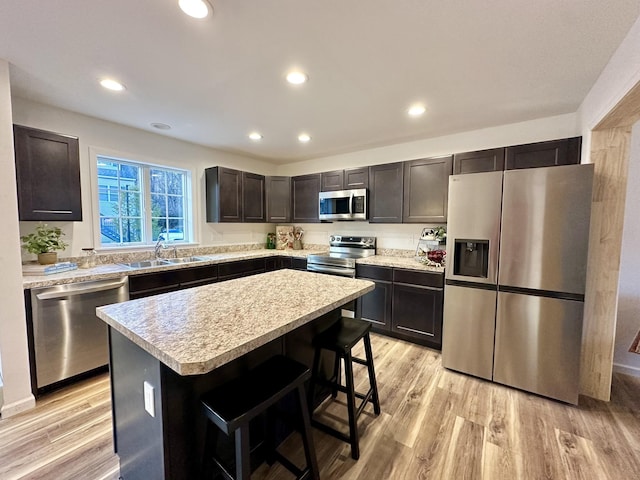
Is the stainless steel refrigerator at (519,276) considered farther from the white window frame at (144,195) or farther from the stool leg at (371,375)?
the white window frame at (144,195)

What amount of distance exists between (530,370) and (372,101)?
2.63 meters

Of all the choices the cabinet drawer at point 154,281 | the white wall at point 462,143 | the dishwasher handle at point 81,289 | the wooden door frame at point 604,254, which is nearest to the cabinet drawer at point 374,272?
the white wall at point 462,143

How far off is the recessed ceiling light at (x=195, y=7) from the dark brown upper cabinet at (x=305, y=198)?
9.46 feet

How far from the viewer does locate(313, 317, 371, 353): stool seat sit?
1660mm

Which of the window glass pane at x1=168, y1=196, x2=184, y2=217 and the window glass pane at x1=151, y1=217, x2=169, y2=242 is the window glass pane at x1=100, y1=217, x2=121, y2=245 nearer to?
the window glass pane at x1=151, y1=217, x2=169, y2=242

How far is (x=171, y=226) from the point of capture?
3.71 metres

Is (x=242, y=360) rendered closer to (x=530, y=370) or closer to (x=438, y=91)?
(x=530, y=370)

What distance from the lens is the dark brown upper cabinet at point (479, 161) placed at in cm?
281

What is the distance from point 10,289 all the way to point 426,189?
386 centimetres

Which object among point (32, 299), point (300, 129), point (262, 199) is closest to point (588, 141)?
point (300, 129)

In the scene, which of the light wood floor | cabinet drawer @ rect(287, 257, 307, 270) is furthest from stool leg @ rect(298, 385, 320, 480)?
cabinet drawer @ rect(287, 257, 307, 270)

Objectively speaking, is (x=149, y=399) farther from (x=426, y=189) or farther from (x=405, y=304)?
(x=426, y=189)

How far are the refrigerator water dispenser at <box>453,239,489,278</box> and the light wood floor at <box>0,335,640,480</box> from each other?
982 mm

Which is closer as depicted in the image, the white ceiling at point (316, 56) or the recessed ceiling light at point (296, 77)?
the white ceiling at point (316, 56)
